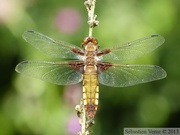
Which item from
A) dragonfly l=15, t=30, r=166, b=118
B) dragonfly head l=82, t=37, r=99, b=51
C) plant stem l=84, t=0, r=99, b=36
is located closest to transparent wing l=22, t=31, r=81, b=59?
dragonfly l=15, t=30, r=166, b=118

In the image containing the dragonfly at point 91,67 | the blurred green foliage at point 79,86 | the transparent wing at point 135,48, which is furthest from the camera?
the blurred green foliage at point 79,86

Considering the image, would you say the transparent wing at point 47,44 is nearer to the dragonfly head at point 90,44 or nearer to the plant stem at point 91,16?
the dragonfly head at point 90,44

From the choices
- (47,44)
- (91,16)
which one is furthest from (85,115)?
(47,44)

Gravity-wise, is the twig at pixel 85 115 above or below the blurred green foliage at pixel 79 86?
below

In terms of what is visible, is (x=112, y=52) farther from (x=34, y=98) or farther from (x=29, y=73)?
(x=34, y=98)

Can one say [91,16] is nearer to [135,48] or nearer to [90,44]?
[90,44]

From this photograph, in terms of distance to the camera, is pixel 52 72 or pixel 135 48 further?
pixel 135 48

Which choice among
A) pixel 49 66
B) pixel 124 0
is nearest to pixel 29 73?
pixel 49 66

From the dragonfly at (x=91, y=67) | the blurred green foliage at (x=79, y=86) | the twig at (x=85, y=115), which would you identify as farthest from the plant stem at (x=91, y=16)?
the blurred green foliage at (x=79, y=86)
